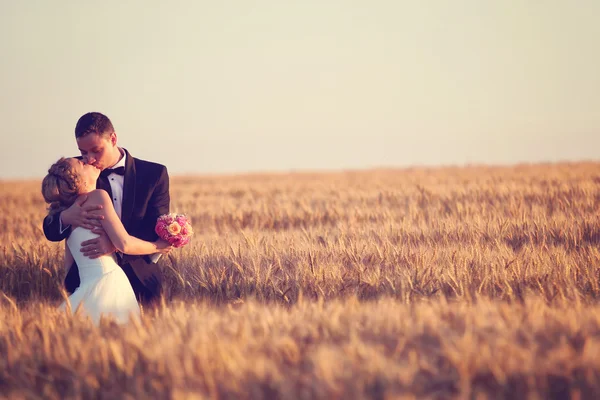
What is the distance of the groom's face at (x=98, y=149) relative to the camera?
3330mm

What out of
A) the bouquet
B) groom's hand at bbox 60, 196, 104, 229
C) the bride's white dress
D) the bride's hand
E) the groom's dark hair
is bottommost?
the bride's white dress

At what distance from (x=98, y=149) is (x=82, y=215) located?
483 mm

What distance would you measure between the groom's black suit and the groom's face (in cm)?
15

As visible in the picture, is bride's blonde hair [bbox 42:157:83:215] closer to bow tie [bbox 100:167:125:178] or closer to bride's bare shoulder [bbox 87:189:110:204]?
bride's bare shoulder [bbox 87:189:110:204]

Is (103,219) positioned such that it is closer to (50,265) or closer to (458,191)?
(50,265)

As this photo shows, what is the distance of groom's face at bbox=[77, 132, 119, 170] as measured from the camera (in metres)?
3.33

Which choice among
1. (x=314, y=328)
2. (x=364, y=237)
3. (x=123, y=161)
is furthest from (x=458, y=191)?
(x=314, y=328)

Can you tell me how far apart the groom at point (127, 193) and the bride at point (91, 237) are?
108 millimetres

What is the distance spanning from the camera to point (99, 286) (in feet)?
10.2

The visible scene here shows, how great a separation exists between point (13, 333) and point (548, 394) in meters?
2.24

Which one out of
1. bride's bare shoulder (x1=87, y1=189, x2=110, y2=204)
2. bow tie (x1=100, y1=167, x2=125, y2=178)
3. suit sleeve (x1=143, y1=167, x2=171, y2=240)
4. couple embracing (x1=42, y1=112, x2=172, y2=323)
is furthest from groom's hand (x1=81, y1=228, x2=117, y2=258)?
bow tie (x1=100, y1=167, x2=125, y2=178)

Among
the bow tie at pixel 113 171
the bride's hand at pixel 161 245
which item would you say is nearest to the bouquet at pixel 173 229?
the bride's hand at pixel 161 245

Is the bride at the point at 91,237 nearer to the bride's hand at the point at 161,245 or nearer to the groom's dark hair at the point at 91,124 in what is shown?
the bride's hand at the point at 161,245

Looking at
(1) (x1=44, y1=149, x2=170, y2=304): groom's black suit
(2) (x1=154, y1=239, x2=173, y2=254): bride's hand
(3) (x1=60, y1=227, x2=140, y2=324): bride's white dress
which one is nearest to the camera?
(3) (x1=60, y1=227, x2=140, y2=324): bride's white dress
